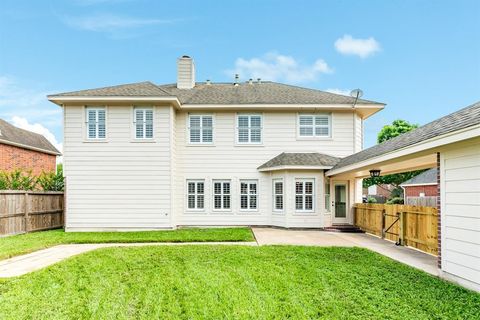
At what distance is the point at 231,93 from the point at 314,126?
14.6 ft

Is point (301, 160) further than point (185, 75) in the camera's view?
No

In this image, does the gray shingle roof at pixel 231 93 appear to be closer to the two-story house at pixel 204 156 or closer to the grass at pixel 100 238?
the two-story house at pixel 204 156

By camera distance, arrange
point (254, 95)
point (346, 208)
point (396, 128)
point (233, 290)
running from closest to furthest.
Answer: point (233, 290) < point (346, 208) < point (254, 95) < point (396, 128)

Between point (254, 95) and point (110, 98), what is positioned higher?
point (254, 95)

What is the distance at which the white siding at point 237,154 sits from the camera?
14.8m

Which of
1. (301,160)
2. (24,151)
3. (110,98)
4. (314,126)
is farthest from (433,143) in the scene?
(24,151)

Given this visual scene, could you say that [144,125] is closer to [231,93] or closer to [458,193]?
[231,93]

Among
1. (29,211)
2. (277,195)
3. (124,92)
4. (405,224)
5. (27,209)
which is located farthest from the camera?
(277,195)

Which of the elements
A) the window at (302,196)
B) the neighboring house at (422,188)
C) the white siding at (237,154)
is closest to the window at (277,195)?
the white siding at (237,154)

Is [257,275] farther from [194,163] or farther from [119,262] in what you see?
[194,163]

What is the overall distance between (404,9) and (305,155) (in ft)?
26.0

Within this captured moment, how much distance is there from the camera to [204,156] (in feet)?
48.6

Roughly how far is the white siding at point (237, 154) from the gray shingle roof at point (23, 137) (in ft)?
45.6

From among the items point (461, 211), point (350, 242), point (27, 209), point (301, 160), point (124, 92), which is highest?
point (124, 92)
